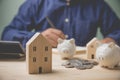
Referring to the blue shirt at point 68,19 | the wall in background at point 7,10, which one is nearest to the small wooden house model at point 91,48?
the blue shirt at point 68,19

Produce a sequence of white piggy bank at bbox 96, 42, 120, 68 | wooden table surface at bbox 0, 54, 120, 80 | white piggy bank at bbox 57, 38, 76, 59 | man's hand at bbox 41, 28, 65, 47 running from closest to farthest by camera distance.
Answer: wooden table surface at bbox 0, 54, 120, 80, white piggy bank at bbox 96, 42, 120, 68, white piggy bank at bbox 57, 38, 76, 59, man's hand at bbox 41, 28, 65, 47

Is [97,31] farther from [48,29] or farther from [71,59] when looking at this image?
[71,59]

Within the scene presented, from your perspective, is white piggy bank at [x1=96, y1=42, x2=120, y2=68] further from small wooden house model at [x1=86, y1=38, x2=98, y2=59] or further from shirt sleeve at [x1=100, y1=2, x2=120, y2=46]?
shirt sleeve at [x1=100, y1=2, x2=120, y2=46]

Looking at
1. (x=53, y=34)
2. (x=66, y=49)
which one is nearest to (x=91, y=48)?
(x=66, y=49)

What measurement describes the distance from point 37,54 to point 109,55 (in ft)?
0.88

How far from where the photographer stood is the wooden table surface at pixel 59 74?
871mm

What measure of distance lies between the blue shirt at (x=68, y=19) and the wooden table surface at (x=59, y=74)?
22.4 inches

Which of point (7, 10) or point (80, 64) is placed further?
point (7, 10)

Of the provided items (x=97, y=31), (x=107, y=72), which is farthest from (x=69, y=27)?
(x=107, y=72)

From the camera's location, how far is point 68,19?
1593 millimetres

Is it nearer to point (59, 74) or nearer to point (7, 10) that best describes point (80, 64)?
point (59, 74)

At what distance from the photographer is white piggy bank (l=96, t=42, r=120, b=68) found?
0.98 meters

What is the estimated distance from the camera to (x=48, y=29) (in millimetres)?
1591

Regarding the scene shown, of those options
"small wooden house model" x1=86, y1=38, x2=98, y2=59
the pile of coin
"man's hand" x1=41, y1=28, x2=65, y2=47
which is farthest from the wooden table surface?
"man's hand" x1=41, y1=28, x2=65, y2=47
